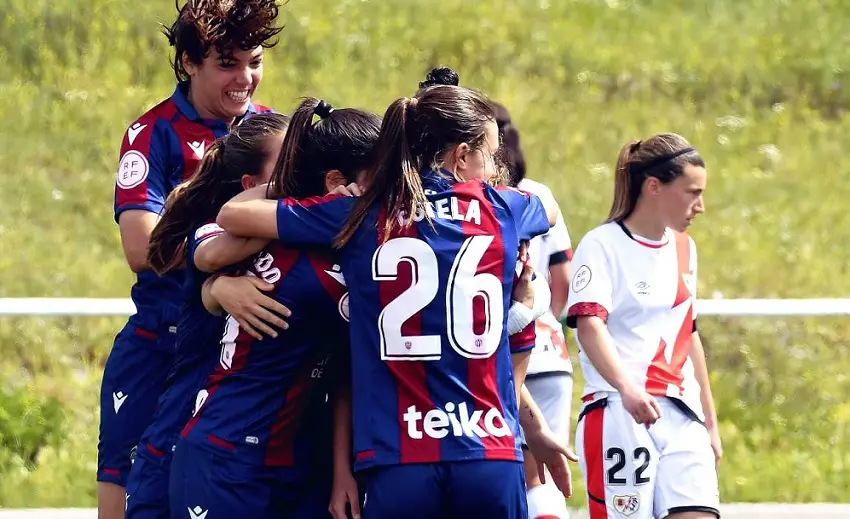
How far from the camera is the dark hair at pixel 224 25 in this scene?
171 inches

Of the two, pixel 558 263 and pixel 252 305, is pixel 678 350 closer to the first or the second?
pixel 558 263

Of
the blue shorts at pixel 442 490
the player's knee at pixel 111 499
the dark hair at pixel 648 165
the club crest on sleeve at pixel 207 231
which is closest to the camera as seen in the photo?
the blue shorts at pixel 442 490

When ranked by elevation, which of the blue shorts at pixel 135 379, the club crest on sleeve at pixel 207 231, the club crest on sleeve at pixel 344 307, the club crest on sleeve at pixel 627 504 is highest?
the club crest on sleeve at pixel 207 231

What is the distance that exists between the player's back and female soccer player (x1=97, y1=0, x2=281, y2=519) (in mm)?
1231

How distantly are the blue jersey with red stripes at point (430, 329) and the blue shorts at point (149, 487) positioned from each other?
842 millimetres

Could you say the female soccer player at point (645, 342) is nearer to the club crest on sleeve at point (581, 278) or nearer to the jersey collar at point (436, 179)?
the club crest on sleeve at point (581, 278)

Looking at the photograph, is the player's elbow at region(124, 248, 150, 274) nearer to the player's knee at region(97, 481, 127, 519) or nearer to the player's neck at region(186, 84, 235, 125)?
the player's neck at region(186, 84, 235, 125)

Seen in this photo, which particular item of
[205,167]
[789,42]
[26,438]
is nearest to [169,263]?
[205,167]

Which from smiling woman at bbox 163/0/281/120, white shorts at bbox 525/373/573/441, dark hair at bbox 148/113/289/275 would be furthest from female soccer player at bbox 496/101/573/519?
dark hair at bbox 148/113/289/275

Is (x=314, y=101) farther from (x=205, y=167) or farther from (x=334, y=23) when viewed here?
(x=334, y=23)

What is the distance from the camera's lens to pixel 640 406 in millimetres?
4586

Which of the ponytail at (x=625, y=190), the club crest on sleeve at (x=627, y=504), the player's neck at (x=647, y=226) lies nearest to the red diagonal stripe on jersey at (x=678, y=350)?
the player's neck at (x=647, y=226)

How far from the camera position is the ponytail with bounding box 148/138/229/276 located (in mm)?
3762

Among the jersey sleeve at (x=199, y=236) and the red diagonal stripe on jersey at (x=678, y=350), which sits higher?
the jersey sleeve at (x=199, y=236)
